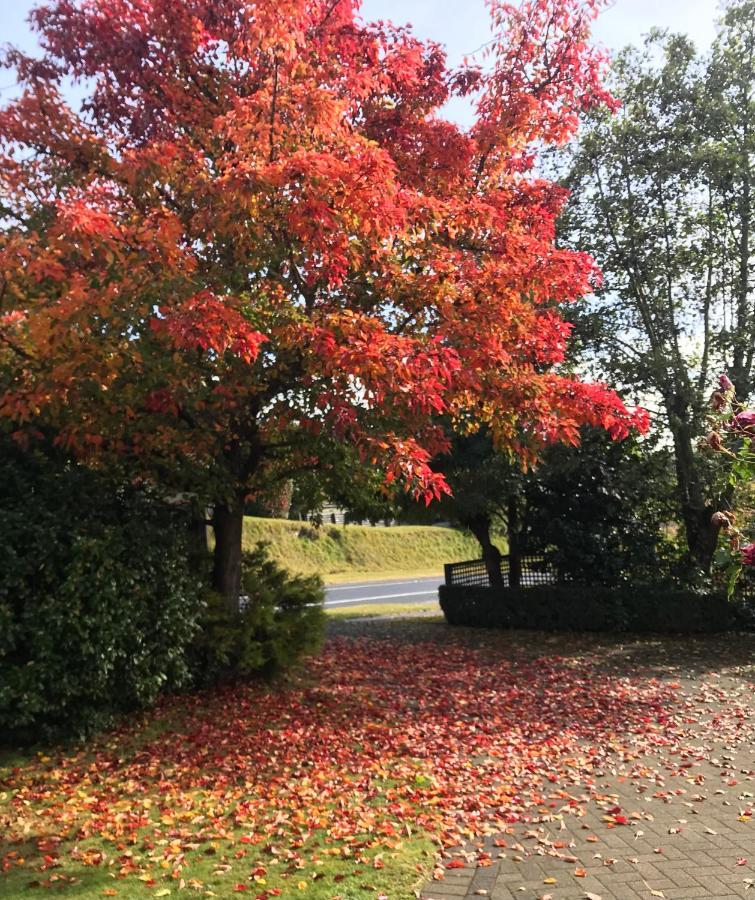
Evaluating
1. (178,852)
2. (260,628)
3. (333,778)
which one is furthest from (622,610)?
(178,852)

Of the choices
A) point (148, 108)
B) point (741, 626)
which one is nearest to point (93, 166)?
point (148, 108)

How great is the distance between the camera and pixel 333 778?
18.7 feet

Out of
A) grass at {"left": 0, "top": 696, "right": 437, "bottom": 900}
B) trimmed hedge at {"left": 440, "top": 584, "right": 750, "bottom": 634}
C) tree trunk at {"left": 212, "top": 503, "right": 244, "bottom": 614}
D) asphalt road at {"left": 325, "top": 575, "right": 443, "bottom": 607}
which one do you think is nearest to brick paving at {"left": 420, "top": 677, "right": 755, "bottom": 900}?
grass at {"left": 0, "top": 696, "right": 437, "bottom": 900}

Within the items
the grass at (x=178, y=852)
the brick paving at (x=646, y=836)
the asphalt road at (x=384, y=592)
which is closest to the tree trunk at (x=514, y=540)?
the brick paving at (x=646, y=836)

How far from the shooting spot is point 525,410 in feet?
23.0

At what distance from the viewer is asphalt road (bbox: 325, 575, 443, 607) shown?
75.3 feet

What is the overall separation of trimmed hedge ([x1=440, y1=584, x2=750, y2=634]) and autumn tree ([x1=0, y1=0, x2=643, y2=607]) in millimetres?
6854

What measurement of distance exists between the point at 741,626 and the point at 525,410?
864 centimetres

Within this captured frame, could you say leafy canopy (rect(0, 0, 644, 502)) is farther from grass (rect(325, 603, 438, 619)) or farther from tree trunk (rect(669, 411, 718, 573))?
grass (rect(325, 603, 438, 619))

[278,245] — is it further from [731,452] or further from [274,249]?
[731,452]

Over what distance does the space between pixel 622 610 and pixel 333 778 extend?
874cm

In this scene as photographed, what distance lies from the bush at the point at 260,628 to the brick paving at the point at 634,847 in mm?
3525

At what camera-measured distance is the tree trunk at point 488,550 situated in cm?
1537

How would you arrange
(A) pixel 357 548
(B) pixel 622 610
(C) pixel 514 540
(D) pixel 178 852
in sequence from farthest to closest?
1. (A) pixel 357 548
2. (C) pixel 514 540
3. (B) pixel 622 610
4. (D) pixel 178 852
